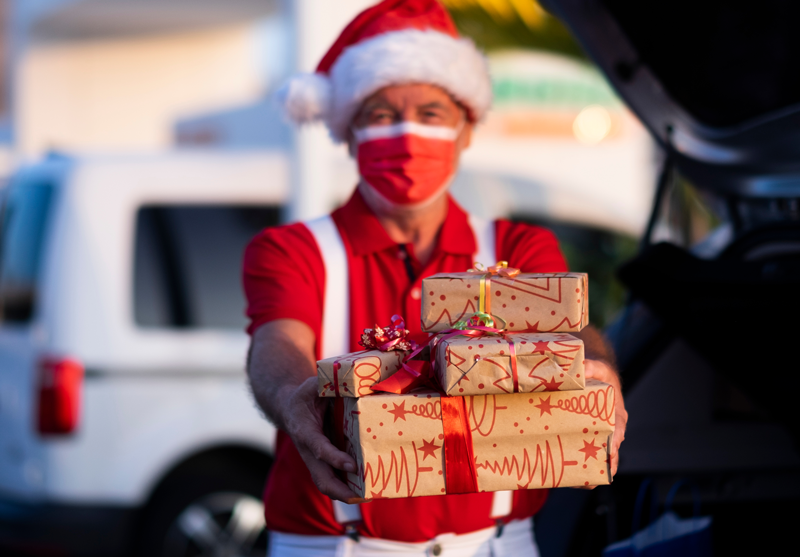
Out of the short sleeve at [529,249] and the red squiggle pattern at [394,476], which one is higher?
the short sleeve at [529,249]

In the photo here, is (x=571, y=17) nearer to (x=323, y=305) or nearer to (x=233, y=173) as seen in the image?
(x=323, y=305)

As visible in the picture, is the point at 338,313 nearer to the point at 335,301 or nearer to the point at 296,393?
the point at 335,301

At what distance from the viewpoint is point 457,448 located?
1.36 m

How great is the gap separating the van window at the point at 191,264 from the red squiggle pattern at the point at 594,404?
3371mm

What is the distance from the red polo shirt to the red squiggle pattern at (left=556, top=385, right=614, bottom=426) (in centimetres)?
46

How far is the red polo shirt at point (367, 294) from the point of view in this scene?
5.81 ft

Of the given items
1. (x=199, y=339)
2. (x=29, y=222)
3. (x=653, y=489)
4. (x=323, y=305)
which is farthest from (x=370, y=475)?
(x=29, y=222)

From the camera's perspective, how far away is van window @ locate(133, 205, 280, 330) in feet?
14.8

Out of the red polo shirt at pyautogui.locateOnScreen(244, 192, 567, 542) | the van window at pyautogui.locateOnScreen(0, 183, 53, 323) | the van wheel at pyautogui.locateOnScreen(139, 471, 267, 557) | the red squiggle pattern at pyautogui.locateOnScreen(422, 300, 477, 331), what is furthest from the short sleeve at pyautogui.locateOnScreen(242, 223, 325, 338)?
the van window at pyautogui.locateOnScreen(0, 183, 53, 323)

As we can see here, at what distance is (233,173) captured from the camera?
468cm

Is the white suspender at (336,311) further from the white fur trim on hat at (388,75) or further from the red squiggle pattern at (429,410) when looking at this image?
the red squiggle pattern at (429,410)

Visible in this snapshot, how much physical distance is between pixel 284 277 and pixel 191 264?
2948mm

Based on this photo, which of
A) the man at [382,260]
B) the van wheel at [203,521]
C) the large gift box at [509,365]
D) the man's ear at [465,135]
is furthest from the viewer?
the van wheel at [203,521]

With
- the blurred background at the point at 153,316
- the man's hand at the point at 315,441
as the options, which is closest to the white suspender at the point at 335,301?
the man's hand at the point at 315,441
